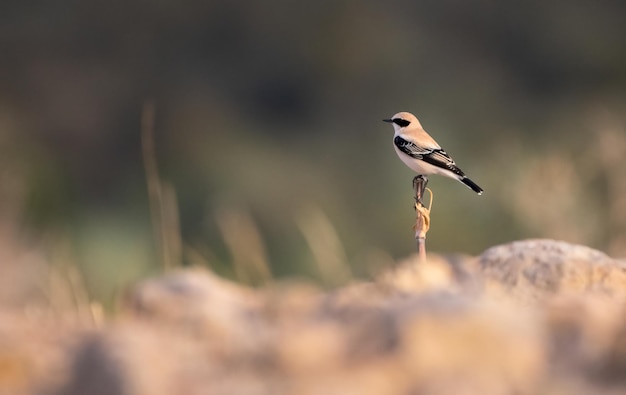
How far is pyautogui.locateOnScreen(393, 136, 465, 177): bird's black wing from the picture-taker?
4910mm

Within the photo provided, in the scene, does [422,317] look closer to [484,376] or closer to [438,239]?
[484,376]

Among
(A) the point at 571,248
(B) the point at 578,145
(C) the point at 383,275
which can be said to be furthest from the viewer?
(B) the point at 578,145

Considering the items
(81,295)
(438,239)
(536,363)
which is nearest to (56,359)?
(536,363)

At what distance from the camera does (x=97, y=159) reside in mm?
19188

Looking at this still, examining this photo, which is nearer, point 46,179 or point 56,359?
point 56,359

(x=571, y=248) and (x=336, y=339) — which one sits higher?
(x=571, y=248)

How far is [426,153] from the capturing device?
16.4ft

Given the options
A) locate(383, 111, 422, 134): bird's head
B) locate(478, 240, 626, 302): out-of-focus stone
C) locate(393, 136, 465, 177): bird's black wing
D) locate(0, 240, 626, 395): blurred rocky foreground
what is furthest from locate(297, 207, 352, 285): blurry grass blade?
locate(393, 136, 465, 177): bird's black wing

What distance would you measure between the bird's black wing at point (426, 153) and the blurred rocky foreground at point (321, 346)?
9.28 ft

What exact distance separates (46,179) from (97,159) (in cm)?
621

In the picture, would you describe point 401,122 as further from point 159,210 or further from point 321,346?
point 321,346

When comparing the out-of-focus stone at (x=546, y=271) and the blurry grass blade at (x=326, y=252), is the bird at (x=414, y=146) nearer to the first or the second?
the blurry grass blade at (x=326, y=252)

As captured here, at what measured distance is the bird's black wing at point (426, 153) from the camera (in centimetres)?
491

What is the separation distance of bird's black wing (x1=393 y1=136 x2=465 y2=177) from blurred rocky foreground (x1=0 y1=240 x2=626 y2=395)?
283cm
